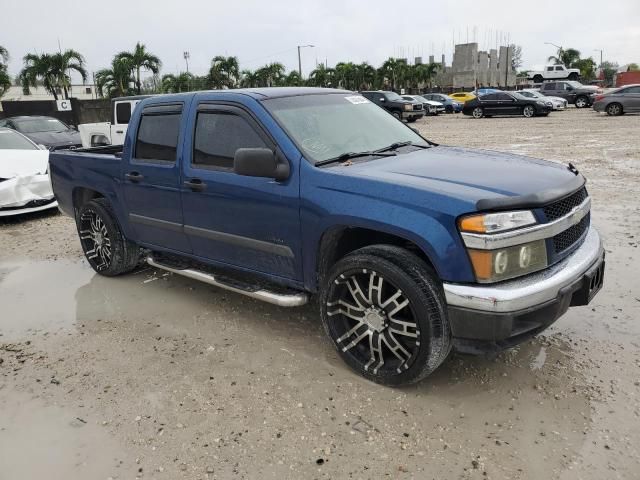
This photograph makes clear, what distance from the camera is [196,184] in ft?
13.6

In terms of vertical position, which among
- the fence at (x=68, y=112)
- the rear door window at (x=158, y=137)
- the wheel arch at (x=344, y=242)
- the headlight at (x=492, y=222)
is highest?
the fence at (x=68, y=112)

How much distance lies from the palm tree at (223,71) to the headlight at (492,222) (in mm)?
41845

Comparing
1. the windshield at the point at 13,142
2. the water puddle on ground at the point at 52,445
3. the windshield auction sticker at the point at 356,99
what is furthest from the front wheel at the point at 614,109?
the water puddle on ground at the point at 52,445

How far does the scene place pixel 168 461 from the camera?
9.16 feet

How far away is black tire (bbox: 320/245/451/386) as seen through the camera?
9.98ft

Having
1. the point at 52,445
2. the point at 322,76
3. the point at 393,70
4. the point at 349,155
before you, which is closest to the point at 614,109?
the point at 349,155

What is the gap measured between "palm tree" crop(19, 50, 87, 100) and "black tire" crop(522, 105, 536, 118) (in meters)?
29.1

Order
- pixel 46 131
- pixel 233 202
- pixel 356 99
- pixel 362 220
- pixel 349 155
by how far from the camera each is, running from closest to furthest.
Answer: pixel 362 220, pixel 349 155, pixel 233 202, pixel 356 99, pixel 46 131

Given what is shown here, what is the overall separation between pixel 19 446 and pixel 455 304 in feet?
8.17

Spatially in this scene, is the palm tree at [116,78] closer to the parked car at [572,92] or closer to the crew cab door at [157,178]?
the parked car at [572,92]

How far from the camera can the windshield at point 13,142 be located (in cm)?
974

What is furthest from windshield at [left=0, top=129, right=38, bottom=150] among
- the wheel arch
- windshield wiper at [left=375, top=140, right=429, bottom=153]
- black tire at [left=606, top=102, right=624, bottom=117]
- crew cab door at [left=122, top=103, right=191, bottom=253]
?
black tire at [left=606, top=102, right=624, bottom=117]

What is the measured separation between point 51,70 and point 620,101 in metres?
34.6

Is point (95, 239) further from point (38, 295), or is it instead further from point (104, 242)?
point (38, 295)
